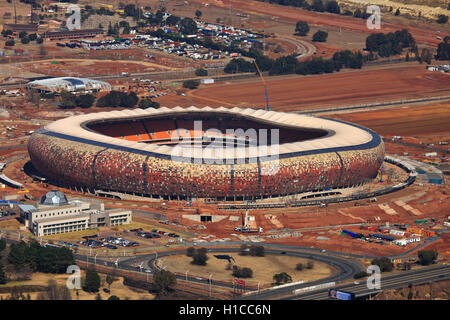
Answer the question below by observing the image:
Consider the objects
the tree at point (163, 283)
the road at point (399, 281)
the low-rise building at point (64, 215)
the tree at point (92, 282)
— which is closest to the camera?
the road at point (399, 281)

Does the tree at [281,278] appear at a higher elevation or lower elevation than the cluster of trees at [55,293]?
higher

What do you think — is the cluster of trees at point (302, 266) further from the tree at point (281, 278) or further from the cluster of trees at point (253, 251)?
the cluster of trees at point (253, 251)

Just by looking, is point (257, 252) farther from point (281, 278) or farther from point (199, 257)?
point (281, 278)

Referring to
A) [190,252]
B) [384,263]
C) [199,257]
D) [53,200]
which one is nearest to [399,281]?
[384,263]

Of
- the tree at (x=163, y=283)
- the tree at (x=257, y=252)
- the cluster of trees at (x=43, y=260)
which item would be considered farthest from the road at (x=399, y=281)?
the cluster of trees at (x=43, y=260)

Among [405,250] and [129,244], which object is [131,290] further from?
[405,250]

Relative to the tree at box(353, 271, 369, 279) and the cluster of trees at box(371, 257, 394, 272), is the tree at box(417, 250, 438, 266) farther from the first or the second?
the tree at box(353, 271, 369, 279)
